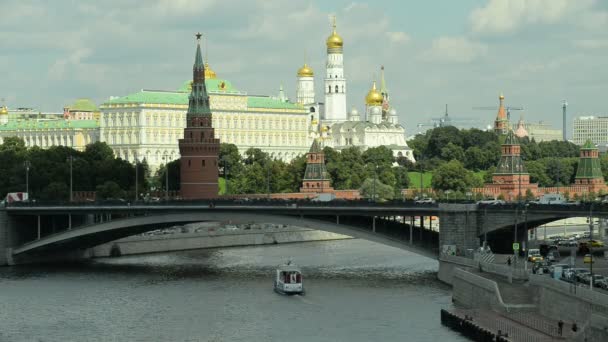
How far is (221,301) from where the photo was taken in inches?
3290

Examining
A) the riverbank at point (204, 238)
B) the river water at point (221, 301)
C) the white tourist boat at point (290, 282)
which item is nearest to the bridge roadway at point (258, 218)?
the river water at point (221, 301)

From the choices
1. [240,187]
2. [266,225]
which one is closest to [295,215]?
[266,225]

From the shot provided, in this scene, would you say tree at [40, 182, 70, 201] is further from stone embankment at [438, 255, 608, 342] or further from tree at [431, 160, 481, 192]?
stone embankment at [438, 255, 608, 342]

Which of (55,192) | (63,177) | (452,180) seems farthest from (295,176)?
(55,192)

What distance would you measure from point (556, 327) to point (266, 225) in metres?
78.4

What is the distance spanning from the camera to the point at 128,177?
154500mm

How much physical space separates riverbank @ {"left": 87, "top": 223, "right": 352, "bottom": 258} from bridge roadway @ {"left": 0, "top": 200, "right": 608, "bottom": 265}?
17.7 ft

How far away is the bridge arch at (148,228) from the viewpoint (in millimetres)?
95000

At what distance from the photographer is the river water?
71625 millimetres

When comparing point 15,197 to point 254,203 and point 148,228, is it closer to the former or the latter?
point 148,228

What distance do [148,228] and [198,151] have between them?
3551cm

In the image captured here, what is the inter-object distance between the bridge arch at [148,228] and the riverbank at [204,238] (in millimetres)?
5124

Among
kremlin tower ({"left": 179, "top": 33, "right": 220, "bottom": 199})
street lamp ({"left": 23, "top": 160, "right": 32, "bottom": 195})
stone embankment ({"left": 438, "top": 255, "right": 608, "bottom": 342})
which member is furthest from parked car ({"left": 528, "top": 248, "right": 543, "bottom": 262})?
kremlin tower ({"left": 179, "top": 33, "right": 220, "bottom": 199})

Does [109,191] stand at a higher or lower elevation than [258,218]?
higher
